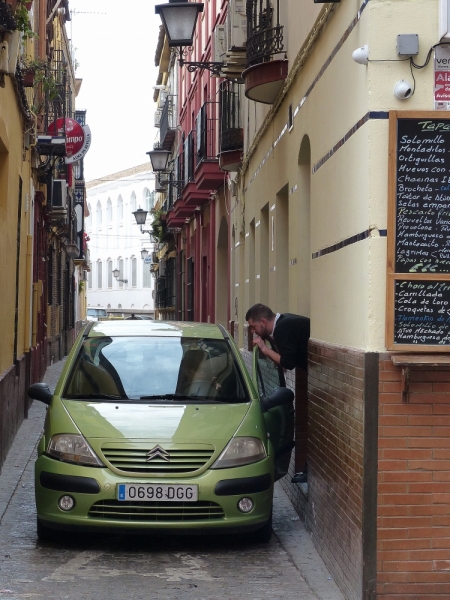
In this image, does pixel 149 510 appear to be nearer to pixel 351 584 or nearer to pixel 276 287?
pixel 351 584

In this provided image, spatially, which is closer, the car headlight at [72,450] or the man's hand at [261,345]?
the car headlight at [72,450]

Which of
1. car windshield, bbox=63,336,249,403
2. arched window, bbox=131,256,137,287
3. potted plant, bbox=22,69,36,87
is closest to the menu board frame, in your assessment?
car windshield, bbox=63,336,249,403

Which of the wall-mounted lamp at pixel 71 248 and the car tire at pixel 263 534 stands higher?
the wall-mounted lamp at pixel 71 248

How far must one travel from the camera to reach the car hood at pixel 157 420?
7777 millimetres

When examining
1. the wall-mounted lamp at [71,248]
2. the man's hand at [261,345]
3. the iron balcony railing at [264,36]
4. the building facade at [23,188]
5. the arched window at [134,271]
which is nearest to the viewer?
the man's hand at [261,345]

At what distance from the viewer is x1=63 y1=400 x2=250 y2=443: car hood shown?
7777 millimetres

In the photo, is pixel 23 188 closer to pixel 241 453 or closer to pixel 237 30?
pixel 237 30

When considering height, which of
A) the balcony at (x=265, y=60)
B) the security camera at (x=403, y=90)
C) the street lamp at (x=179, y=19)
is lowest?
Answer: the security camera at (x=403, y=90)

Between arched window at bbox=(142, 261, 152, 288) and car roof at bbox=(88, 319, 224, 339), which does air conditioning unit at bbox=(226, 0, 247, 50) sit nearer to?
car roof at bbox=(88, 319, 224, 339)

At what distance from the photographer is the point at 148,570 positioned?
289 inches

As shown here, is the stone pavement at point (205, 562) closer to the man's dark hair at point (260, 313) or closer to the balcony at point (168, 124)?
the man's dark hair at point (260, 313)

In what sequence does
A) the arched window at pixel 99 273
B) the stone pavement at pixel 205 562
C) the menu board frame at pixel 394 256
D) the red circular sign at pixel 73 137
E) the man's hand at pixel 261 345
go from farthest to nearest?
1. the arched window at pixel 99 273
2. the red circular sign at pixel 73 137
3. the man's hand at pixel 261 345
4. the stone pavement at pixel 205 562
5. the menu board frame at pixel 394 256

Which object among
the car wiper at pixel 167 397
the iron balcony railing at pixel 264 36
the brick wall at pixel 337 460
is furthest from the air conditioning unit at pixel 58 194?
the brick wall at pixel 337 460

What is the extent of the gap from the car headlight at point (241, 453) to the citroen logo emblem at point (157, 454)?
36cm
